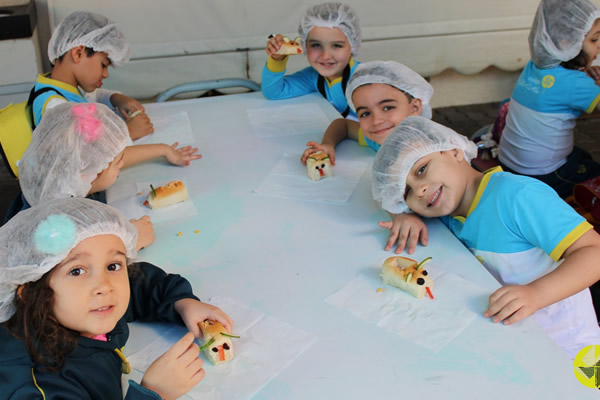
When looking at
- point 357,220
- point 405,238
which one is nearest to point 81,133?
point 357,220

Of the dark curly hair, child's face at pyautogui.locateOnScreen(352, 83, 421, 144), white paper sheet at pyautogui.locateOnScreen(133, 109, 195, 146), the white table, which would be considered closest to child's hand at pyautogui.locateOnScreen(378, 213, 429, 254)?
the white table

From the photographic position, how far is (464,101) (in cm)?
561

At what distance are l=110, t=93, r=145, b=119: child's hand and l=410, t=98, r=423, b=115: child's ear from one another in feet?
4.63

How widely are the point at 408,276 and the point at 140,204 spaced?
109 cm

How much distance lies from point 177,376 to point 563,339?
1.20 metres

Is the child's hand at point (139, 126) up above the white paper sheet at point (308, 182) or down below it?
below

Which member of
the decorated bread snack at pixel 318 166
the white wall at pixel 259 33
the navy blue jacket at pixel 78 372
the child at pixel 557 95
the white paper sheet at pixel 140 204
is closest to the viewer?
the navy blue jacket at pixel 78 372

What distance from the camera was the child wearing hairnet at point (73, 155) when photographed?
187 centimetres

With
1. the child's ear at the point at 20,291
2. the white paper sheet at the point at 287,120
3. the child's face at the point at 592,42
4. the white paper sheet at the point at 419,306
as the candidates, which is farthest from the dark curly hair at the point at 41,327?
the child's face at the point at 592,42

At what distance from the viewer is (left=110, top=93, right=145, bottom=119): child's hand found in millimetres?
2969

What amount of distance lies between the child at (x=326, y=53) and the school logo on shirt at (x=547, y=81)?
98 centimetres

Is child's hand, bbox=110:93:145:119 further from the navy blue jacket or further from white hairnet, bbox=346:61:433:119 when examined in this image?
the navy blue jacket

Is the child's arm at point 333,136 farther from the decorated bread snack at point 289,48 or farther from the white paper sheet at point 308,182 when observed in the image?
the decorated bread snack at point 289,48

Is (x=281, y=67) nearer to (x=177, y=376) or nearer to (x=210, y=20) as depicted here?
(x=210, y=20)
